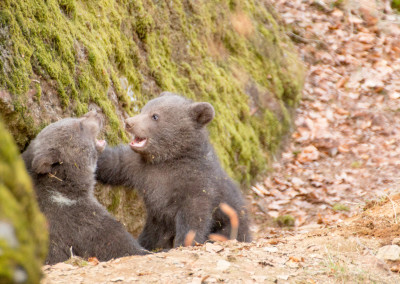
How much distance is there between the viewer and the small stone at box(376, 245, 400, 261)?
4.38 metres

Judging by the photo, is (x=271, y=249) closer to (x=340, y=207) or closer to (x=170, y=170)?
(x=170, y=170)

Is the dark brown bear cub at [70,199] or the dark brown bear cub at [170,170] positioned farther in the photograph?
the dark brown bear cub at [170,170]

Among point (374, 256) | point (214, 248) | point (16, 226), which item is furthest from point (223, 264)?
point (16, 226)

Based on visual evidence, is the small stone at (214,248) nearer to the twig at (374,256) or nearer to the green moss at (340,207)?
the twig at (374,256)

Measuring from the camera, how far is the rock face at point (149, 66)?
5305 mm

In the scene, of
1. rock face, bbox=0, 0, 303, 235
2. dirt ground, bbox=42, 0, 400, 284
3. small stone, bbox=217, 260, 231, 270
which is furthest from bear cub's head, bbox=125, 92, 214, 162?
small stone, bbox=217, 260, 231, 270

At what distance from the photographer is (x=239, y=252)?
4582 mm

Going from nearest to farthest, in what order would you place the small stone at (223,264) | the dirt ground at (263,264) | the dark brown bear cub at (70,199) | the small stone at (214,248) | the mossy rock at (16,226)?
the mossy rock at (16,226)
the dirt ground at (263,264)
the small stone at (223,264)
the small stone at (214,248)
the dark brown bear cub at (70,199)

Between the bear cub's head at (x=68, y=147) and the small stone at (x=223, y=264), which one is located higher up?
the bear cub's head at (x=68, y=147)

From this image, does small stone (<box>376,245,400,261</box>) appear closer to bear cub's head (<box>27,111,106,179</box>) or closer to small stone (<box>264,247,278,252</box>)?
small stone (<box>264,247,278,252</box>)

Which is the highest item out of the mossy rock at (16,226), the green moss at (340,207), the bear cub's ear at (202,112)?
the mossy rock at (16,226)

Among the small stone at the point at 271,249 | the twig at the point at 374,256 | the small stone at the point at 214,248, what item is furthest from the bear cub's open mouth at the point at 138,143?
the twig at the point at 374,256

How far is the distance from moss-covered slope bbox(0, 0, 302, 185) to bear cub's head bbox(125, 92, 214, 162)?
0.66 metres

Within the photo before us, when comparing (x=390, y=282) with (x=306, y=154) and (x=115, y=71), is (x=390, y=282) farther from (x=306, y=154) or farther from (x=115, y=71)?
(x=306, y=154)
